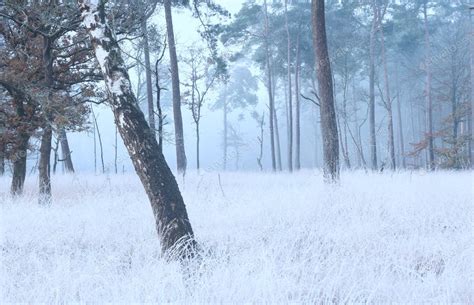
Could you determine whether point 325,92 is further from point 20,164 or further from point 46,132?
point 20,164

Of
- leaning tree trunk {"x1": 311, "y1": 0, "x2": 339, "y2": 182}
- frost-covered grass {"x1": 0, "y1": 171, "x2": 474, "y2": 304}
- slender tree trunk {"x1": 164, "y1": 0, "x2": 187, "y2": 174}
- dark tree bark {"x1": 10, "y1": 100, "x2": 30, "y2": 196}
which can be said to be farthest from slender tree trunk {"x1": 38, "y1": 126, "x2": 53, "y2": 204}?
slender tree trunk {"x1": 164, "y1": 0, "x2": 187, "y2": 174}

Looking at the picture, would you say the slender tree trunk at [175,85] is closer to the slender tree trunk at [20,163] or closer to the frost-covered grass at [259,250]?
the slender tree trunk at [20,163]

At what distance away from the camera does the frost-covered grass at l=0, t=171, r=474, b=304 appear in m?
3.55

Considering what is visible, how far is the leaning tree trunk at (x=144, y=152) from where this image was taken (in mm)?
4715

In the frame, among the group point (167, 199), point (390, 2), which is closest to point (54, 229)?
point (167, 199)

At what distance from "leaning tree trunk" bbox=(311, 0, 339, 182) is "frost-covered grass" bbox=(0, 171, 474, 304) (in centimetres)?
94

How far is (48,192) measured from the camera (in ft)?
30.6

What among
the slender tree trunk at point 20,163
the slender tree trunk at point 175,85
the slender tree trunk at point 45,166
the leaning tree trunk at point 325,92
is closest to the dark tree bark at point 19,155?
the slender tree trunk at point 20,163

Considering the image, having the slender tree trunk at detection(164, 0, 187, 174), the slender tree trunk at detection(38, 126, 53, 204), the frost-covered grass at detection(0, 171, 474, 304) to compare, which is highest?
the slender tree trunk at detection(164, 0, 187, 174)

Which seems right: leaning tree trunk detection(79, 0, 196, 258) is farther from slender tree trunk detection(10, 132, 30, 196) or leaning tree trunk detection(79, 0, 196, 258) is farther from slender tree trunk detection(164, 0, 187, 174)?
slender tree trunk detection(164, 0, 187, 174)

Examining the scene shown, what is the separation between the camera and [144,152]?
472 centimetres

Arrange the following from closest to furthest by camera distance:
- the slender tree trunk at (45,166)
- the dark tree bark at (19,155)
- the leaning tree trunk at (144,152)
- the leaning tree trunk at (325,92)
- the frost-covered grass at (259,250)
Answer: the frost-covered grass at (259,250), the leaning tree trunk at (144,152), the slender tree trunk at (45,166), the leaning tree trunk at (325,92), the dark tree bark at (19,155)

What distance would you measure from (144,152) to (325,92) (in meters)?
5.57

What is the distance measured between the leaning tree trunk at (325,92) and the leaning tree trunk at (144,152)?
5.14 meters
